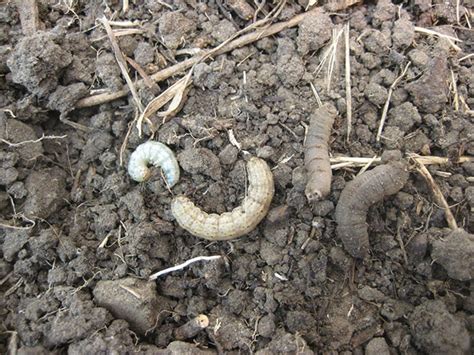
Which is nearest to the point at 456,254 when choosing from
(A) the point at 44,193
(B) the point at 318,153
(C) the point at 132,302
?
(B) the point at 318,153

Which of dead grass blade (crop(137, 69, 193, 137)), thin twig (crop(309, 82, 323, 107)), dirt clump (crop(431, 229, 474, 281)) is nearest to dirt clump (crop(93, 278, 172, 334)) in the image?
dead grass blade (crop(137, 69, 193, 137))

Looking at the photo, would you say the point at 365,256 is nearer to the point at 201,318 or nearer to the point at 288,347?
the point at 288,347

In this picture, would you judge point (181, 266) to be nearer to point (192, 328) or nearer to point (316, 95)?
point (192, 328)

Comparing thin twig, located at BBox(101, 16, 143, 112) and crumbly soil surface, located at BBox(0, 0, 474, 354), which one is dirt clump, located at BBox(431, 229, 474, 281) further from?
thin twig, located at BBox(101, 16, 143, 112)

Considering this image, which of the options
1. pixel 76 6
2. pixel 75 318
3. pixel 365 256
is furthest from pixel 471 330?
pixel 76 6

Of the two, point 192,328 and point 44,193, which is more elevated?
point 44,193

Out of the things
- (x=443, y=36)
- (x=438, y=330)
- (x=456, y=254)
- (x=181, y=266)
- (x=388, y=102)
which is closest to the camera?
(x=438, y=330)
